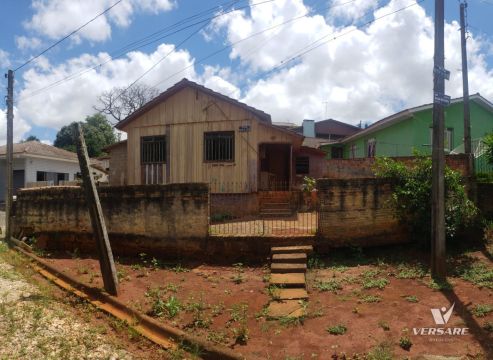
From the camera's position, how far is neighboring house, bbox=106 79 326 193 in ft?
42.6

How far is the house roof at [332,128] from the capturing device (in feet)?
114

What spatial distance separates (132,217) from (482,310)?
7.47 m

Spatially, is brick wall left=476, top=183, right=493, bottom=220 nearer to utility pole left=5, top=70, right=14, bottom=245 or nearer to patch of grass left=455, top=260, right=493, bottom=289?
patch of grass left=455, top=260, right=493, bottom=289

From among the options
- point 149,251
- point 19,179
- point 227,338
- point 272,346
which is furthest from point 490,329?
point 19,179

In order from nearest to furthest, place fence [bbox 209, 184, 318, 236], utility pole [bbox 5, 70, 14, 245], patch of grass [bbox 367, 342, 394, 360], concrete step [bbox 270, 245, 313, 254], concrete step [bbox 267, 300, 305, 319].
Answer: patch of grass [bbox 367, 342, 394, 360]
concrete step [bbox 267, 300, 305, 319]
concrete step [bbox 270, 245, 313, 254]
fence [bbox 209, 184, 318, 236]
utility pole [bbox 5, 70, 14, 245]

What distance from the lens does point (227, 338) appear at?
507 cm

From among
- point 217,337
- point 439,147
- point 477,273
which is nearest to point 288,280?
point 217,337

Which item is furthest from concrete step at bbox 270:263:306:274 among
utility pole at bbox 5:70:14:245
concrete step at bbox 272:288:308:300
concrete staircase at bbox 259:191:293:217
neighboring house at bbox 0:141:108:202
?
neighboring house at bbox 0:141:108:202

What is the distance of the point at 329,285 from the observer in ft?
22.1

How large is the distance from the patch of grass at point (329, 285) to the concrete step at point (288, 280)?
0.28 meters

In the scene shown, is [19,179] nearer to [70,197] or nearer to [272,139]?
[70,197]

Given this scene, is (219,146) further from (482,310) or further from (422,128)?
(422,128)

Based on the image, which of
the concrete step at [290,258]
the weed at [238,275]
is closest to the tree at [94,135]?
the weed at [238,275]

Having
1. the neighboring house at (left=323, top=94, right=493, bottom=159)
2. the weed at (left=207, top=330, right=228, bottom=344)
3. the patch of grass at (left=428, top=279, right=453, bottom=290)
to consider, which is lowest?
the weed at (left=207, top=330, right=228, bottom=344)
